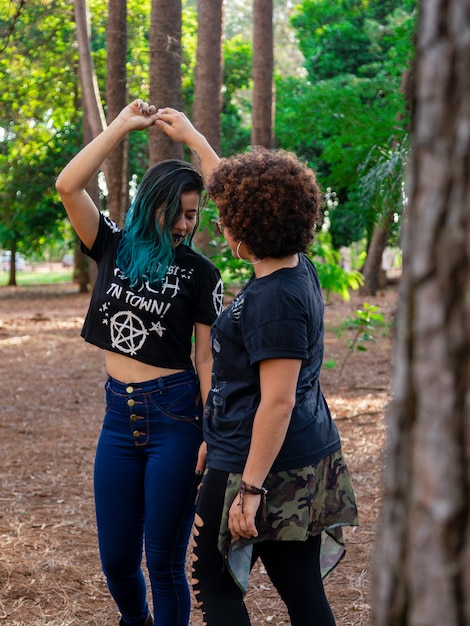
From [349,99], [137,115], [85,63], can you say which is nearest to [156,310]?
[137,115]

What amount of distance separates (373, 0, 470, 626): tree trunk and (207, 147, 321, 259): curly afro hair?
131cm

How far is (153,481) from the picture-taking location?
9.73 ft

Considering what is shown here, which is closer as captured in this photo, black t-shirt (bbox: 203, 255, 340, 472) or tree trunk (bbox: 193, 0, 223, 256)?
black t-shirt (bbox: 203, 255, 340, 472)

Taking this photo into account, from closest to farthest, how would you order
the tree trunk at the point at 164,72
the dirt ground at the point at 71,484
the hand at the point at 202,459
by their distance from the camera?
the hand at the point at 202,459 → the dirt ground at the point at 71,484 → the tree trunk at the point at 164,72

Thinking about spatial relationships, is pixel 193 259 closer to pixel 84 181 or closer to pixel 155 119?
pixel 84 181

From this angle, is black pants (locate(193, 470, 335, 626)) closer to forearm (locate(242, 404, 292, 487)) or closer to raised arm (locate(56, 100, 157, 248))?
forearm (locate(242, 404, 292, 487))

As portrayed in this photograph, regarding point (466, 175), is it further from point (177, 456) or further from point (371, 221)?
point (371, 221)

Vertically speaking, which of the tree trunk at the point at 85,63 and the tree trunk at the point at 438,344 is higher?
the tree trunk at the point at 85,63

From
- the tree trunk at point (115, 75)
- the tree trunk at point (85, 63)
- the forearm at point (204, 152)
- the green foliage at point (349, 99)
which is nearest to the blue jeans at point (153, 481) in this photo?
the forearm at point (204, 152)

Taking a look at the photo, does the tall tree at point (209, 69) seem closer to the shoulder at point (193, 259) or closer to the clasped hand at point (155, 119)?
the clasped hand at point (155, 119)

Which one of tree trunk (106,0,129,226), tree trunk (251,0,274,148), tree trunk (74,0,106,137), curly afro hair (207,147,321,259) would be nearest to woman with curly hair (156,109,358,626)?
curly afro hair (207,147,321,259)

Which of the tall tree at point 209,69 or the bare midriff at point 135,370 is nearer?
the bare midriff at point 135,370

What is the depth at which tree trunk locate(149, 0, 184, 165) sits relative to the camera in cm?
849

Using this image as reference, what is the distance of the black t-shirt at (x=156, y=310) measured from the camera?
302 centimetres
